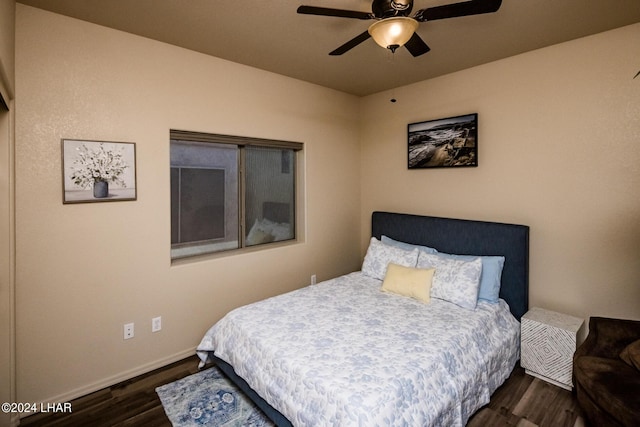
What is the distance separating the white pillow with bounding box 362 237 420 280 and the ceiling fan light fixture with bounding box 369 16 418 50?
196 cm

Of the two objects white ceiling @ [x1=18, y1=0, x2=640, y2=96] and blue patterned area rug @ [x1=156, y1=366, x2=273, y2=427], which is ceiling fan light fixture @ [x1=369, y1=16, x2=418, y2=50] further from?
blue patterned area rug @ [x1=156, y1=366, x2=273, y2=427]

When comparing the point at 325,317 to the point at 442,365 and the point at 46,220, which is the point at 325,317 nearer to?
the point at 442,365

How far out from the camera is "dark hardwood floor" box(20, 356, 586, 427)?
205cm

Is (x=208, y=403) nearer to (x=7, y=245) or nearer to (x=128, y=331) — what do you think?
(x=128, y=331)

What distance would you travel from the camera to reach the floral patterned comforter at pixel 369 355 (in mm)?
1601

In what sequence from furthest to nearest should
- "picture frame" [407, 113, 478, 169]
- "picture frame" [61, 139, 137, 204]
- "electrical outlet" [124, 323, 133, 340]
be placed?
"picture frame" [407, 113, 478, 169] < "electrical outlet" [124, 323, 133, 340] < "picture frame" [61, 139, 137, 204]

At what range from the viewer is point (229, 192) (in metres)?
3.31

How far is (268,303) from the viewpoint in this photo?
8.53ft

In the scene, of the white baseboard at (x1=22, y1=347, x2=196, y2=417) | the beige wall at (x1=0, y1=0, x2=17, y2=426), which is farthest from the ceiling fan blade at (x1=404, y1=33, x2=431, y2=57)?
the white baseboard at (x1=22, y1=347, x2=196, y2=417)

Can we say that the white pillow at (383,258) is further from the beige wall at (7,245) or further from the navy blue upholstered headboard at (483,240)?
the beige wall at (7,245)

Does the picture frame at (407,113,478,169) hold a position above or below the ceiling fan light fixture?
below

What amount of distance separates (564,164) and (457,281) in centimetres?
131

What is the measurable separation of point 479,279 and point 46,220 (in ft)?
10.7

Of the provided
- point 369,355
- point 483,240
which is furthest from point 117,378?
point 483,240
